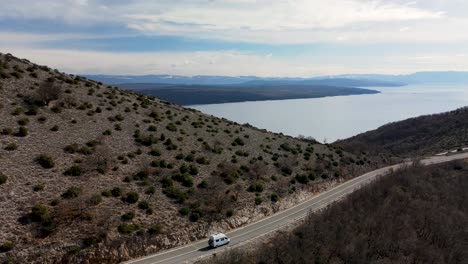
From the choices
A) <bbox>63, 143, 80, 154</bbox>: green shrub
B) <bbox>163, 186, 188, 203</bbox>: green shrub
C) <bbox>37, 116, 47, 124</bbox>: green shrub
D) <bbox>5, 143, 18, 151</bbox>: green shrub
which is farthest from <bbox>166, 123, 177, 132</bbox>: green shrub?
<bbox>5, 143, 18, 151</bbox>: green shrub

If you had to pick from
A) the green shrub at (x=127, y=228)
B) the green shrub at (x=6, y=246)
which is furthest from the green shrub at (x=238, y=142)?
the green shrub at (x=6, y=246)

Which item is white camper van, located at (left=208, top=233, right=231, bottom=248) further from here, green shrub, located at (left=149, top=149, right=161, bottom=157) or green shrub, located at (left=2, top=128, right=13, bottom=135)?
green shrub, located at (left=2, top=128, right=13, bottom=135)

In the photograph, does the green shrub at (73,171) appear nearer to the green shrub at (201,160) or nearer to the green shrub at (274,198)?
the green shrub at (201,160)

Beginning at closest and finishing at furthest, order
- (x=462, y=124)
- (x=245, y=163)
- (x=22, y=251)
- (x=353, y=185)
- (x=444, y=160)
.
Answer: (x=22, y=251), (x=245, y=163), (x=353, y=185), (x=444, y=160), (x=462, y=124)

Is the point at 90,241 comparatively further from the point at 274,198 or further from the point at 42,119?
the point at 274,198

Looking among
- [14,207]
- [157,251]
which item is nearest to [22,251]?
[14,207]

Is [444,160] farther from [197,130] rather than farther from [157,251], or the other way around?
[157,251]
